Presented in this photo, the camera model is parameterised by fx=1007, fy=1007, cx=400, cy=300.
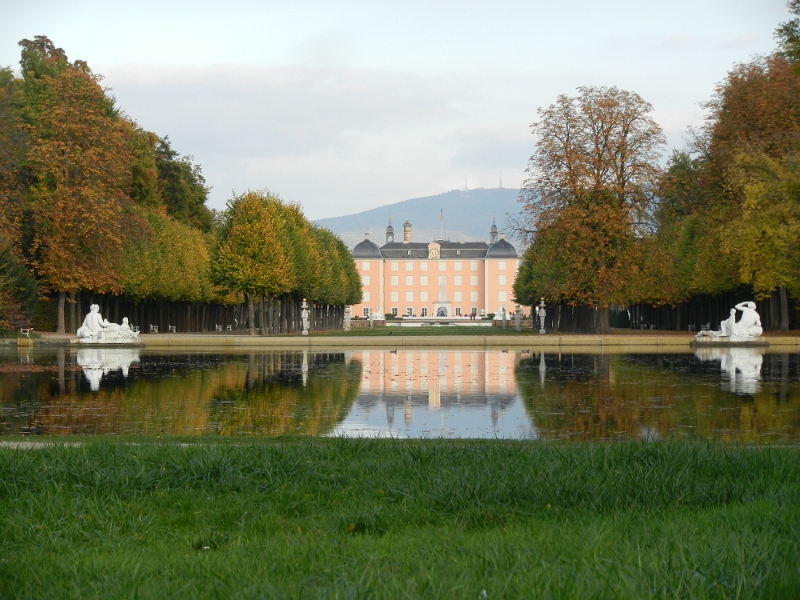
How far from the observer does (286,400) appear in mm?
14531

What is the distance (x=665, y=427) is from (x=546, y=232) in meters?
30.2

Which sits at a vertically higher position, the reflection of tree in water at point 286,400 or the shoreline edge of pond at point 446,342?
the shoreline edge of pond at point 446,342

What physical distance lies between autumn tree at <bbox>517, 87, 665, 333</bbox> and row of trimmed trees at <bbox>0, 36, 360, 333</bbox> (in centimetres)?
1349

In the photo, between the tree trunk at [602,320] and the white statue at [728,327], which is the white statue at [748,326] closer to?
the white statue at [728,327]

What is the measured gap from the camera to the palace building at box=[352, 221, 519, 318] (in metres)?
127

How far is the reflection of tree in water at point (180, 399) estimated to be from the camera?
37.0 feet

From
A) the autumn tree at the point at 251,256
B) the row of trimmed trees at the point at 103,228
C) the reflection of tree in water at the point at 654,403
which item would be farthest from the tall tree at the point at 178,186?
the reflection of tree in water at the point at 654,403

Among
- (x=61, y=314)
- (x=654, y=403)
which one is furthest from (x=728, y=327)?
(x=61, y=314)

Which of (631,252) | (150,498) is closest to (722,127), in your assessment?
(631,252)

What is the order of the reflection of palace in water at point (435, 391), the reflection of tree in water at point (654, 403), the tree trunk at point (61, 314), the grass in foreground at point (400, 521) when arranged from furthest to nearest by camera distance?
1. the tree trunk at point (61, 314)
2. the reflection of palace in water at point (435, 391)
3. the reflection of tree in water at point (654, 403)
4. the grass in foreground at point (400, 521)

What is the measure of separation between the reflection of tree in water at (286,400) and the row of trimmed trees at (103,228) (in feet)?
48.3

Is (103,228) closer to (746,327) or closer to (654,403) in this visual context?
(746,327)

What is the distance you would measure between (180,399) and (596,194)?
29.0m

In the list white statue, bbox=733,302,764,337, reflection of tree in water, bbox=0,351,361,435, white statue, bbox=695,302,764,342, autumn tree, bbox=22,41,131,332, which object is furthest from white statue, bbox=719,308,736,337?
autumn tree, bbox=22,41,131,332
